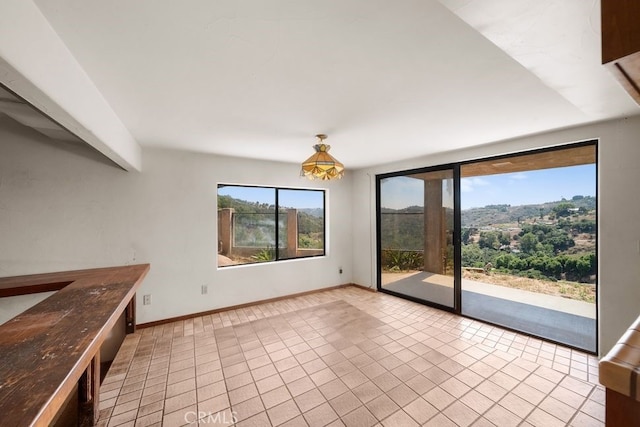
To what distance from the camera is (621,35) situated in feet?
1.98

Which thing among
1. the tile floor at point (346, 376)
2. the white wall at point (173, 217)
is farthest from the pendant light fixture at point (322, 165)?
the tile floor at point (346, 376)

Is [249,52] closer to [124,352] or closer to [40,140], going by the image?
[40,140]

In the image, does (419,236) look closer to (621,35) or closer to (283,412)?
(283,412)

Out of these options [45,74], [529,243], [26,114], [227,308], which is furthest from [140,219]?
[529,243]

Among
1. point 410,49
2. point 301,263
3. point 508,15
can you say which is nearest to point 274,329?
point 301,263

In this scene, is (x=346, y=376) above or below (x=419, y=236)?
below

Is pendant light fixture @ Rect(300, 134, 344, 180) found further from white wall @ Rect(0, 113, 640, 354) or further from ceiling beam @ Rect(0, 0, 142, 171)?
ceiling beam @ Rect(0, 0, 142, 171)

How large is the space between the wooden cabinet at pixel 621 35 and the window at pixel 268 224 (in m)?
3.88

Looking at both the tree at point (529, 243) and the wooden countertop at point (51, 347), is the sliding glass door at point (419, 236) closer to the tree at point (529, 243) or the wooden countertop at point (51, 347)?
the tree at point (529, 243)

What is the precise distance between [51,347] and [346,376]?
1978 mm

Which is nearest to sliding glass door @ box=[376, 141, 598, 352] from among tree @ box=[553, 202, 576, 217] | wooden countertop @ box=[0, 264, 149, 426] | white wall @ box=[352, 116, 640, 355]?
tree @ box=[553, 202, 576, 217]

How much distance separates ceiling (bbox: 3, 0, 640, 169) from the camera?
104 cm

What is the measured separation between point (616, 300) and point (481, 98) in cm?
230

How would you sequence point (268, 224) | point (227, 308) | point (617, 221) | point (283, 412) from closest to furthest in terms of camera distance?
point (283, 412) < point (617, 221) < point (227, 308) < point (268, 224)
